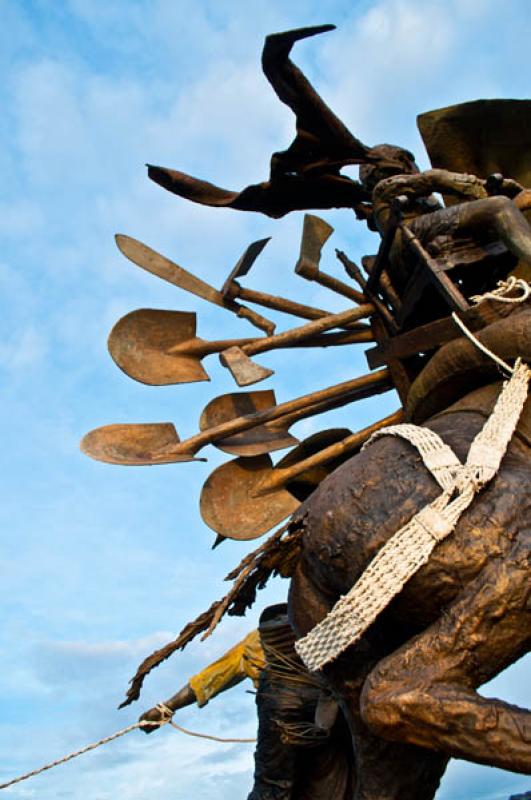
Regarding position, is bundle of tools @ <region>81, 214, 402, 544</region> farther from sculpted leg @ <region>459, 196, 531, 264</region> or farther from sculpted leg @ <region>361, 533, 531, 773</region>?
sculpted leg @ <region>361, 533, 531, 773</region>

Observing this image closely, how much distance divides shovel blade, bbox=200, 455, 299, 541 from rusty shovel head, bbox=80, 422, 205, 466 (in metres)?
0.18

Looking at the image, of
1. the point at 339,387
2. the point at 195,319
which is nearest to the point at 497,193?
the point at 339,387

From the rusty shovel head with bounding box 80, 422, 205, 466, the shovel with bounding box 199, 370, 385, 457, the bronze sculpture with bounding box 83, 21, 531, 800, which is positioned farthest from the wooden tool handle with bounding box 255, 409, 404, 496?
the rusty shovel head with bounding box 80, 422, 205, 466

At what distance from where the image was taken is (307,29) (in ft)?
11.0

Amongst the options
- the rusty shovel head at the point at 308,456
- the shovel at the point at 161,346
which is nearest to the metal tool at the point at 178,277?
the shovel at the point at 161,346

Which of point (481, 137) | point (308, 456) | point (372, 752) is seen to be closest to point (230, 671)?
point (308, 456)

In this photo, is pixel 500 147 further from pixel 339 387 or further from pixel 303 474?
pixel 303 474

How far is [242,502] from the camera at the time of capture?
3838 millimetres

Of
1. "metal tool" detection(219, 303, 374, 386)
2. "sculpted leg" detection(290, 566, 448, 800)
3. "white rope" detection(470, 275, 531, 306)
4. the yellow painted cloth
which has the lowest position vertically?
"sculpted leg" detection(290, 566, 448, 800)

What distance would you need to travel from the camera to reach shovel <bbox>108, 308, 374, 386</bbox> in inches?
154

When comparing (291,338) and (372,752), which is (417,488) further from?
(291,338)

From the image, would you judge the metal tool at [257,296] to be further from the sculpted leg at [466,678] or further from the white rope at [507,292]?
the sculpted leg at [466,678]

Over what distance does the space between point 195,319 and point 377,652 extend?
1868mm

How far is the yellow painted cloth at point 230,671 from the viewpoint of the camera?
414 cm
